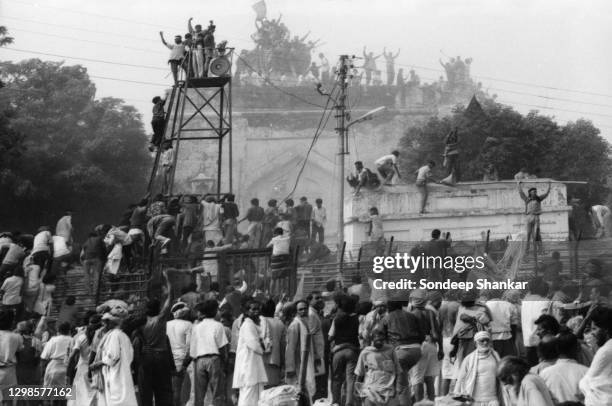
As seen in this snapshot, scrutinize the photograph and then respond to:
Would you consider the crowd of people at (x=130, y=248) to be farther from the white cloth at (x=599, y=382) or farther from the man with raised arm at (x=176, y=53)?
the white cloth at (x=599, y=382)

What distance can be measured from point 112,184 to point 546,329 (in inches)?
1318

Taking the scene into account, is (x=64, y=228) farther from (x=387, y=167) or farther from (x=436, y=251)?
(x=387, y=167)

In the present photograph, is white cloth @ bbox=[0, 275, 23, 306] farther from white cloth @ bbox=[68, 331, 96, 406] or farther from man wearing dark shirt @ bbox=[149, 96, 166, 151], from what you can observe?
man wearing dark shirt @ bbox=[149, 96, 166, 151]

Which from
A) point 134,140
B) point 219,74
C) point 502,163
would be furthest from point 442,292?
point 134,140

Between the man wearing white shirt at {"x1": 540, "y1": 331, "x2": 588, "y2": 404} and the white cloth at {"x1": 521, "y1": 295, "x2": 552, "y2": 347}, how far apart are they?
328 centimetres

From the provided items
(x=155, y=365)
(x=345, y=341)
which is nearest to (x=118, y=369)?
(x=155, y=365)

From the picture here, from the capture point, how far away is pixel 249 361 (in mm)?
12969

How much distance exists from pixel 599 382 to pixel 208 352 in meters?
5.15

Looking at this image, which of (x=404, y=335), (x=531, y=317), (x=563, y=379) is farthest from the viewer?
(x=531, y=317)

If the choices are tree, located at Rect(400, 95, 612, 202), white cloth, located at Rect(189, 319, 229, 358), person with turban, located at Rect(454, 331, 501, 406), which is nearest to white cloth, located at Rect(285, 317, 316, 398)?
white cloth, located at Rect(189, 319, 229, 358)

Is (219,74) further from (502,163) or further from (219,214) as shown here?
(502,163)

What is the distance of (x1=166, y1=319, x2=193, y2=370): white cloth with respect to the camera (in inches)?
538

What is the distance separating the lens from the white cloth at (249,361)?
1294 centimetres

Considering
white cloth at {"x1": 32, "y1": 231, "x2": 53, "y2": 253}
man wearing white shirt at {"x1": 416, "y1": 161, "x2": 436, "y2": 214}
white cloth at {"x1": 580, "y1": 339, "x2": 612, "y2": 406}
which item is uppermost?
man wearing white shirt at {"x1": 416, "y1": 161, "x2": 436, "y2": 214}
